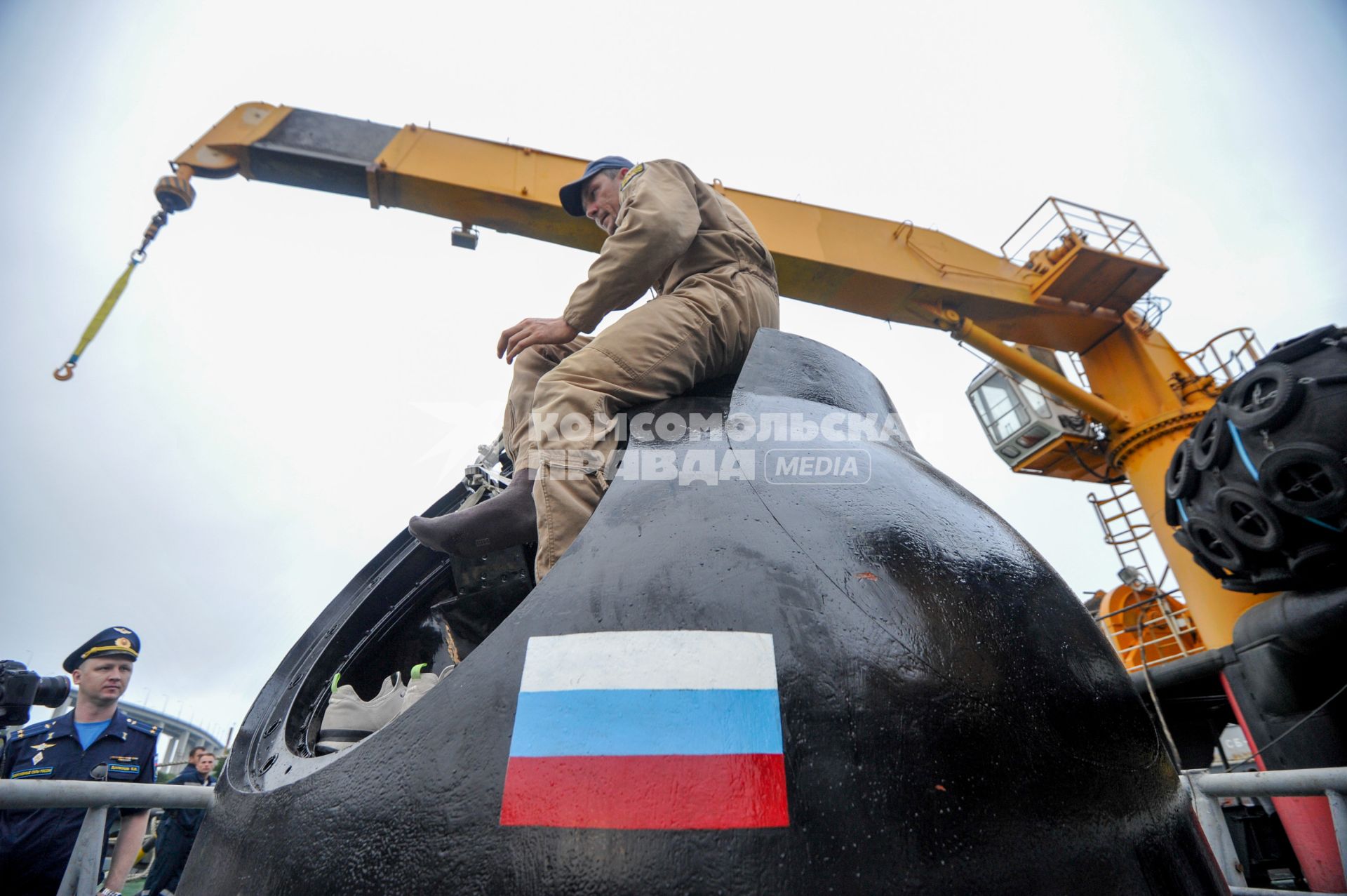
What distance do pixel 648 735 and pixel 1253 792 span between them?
2617mm

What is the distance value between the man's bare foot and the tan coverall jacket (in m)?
0.08

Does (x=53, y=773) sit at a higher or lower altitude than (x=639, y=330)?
lower

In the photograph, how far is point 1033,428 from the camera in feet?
35.1

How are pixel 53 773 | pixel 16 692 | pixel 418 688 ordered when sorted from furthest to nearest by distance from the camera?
pixel 53 773, pixel 16 692, pixel 418 688

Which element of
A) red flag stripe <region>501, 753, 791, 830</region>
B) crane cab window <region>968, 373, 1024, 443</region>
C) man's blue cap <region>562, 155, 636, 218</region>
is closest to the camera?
red flag stripe <region>501, 753, 791, 830</region>

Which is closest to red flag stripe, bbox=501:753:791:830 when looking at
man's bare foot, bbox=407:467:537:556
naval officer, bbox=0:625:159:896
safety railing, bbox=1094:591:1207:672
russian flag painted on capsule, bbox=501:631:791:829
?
russian flag painted on capsule, bbox=501:631:791:829

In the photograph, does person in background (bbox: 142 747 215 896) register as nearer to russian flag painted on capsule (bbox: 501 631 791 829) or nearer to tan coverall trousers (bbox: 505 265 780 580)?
tan coverall trousers (bbox: 505 265 780 580)

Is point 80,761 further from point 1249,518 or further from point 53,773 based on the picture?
point 1249,518

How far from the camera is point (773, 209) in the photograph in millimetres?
8641

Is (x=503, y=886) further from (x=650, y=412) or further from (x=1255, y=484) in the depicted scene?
(x=1255, y=484)

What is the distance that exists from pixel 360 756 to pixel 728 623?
55 centimetres

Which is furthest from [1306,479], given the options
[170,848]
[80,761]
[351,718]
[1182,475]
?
[170,848]

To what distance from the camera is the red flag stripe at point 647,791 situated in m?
0.77

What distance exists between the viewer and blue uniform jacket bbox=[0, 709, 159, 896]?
2.56 metres
